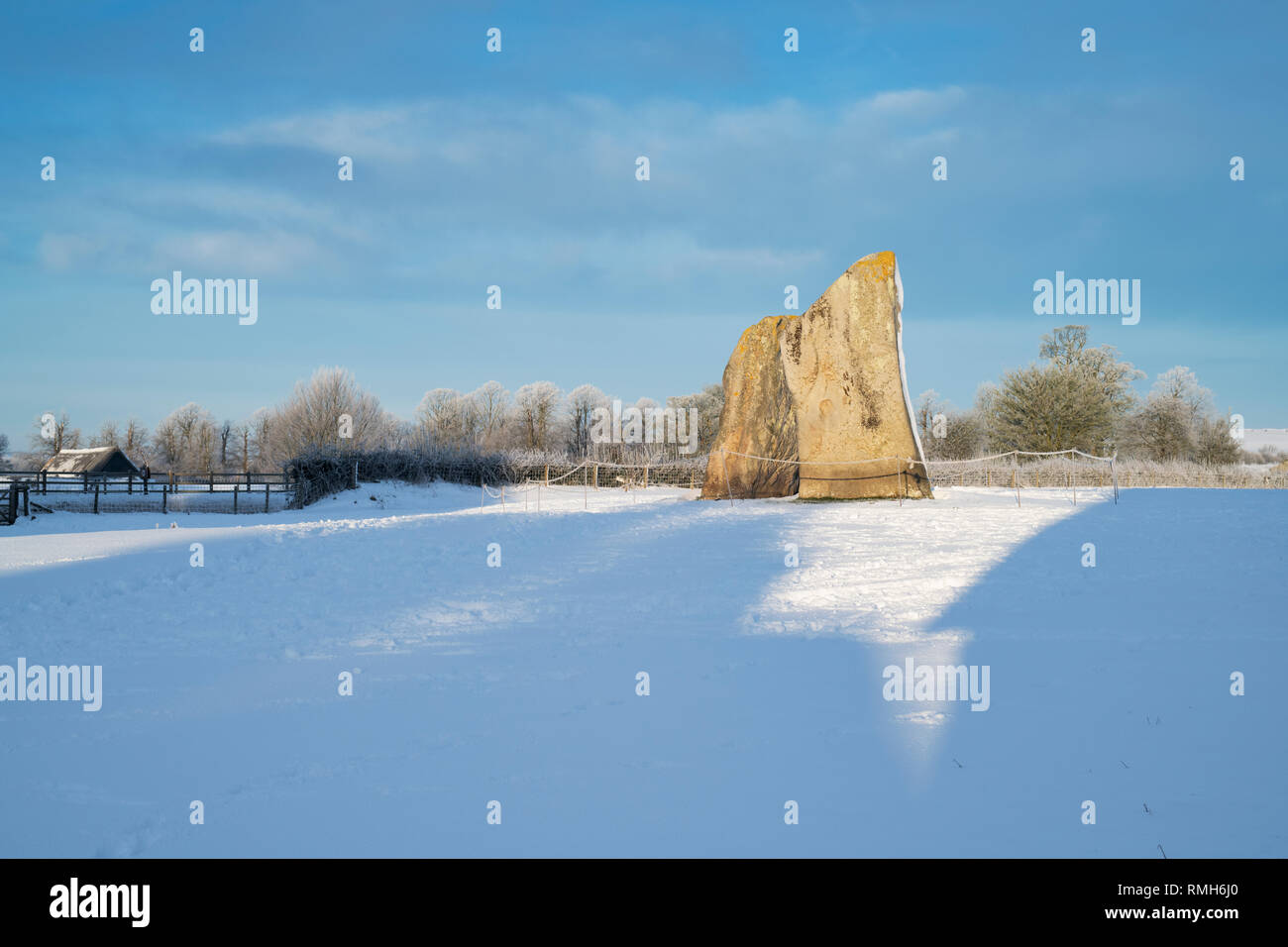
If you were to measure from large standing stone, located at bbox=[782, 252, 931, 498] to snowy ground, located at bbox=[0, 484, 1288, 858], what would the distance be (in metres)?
6.45

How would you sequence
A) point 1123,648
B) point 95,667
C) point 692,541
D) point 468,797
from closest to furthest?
1. point 468,797
2. point 95,667
3. point 1123,648
4. point 692,541

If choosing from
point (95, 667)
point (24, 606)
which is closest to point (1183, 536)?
point (95, 667)

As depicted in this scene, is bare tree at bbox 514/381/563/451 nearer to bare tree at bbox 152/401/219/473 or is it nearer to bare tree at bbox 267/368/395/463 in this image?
bare tree at bbox 267/368/395/463

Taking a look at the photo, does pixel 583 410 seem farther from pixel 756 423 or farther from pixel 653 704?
pixel 653 704

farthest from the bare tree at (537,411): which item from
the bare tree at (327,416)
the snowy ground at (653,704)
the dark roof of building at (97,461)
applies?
the snowy ground at (653,704)

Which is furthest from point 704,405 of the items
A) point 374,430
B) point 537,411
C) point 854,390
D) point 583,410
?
point 854,390

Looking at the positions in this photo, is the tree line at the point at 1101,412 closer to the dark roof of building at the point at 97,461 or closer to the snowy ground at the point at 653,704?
the snowy ground at the point at 653,704

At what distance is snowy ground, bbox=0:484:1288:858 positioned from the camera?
11.5 feet

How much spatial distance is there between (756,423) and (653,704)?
1768 centimetres
